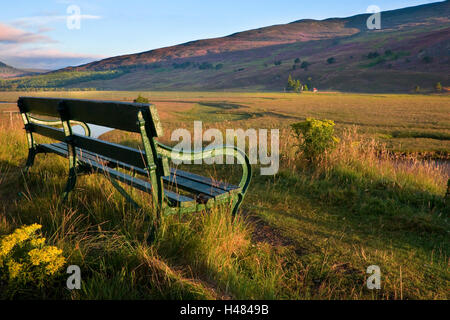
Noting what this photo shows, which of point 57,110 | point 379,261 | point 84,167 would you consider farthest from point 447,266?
point 57,110

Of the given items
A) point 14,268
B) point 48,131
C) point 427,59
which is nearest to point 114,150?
point 14,268

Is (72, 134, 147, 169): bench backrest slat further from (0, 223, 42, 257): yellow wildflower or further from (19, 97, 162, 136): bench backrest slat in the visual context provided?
(0, 223, 42, 257): yellow wildflower

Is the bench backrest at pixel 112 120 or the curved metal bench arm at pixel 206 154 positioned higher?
the bench backrest at pixel 112 120

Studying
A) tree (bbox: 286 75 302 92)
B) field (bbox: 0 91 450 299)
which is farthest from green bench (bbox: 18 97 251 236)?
tree (bbox: 286 75 302 92)

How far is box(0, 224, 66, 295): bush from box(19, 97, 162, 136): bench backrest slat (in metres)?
1.06

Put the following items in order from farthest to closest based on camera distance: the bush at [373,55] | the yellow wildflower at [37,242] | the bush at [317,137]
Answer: the bush at [373,55]
the bush at [317,137]
the yellow wildflower at [37,242]

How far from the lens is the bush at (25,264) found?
6.77ft

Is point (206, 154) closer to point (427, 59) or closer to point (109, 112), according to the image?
point (109, 112)

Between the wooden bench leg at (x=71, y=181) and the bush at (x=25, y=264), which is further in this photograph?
the wooden bench leg at (x=71, y=181)

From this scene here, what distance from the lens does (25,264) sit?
6.88 ft

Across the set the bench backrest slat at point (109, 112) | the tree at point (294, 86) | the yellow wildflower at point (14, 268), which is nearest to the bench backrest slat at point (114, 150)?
the bench backrest slat at point (109, 112)

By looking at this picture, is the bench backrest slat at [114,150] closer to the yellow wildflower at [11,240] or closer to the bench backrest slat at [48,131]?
the bench backrest slat at [48,131]

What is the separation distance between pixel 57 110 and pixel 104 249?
1918 millimetres
